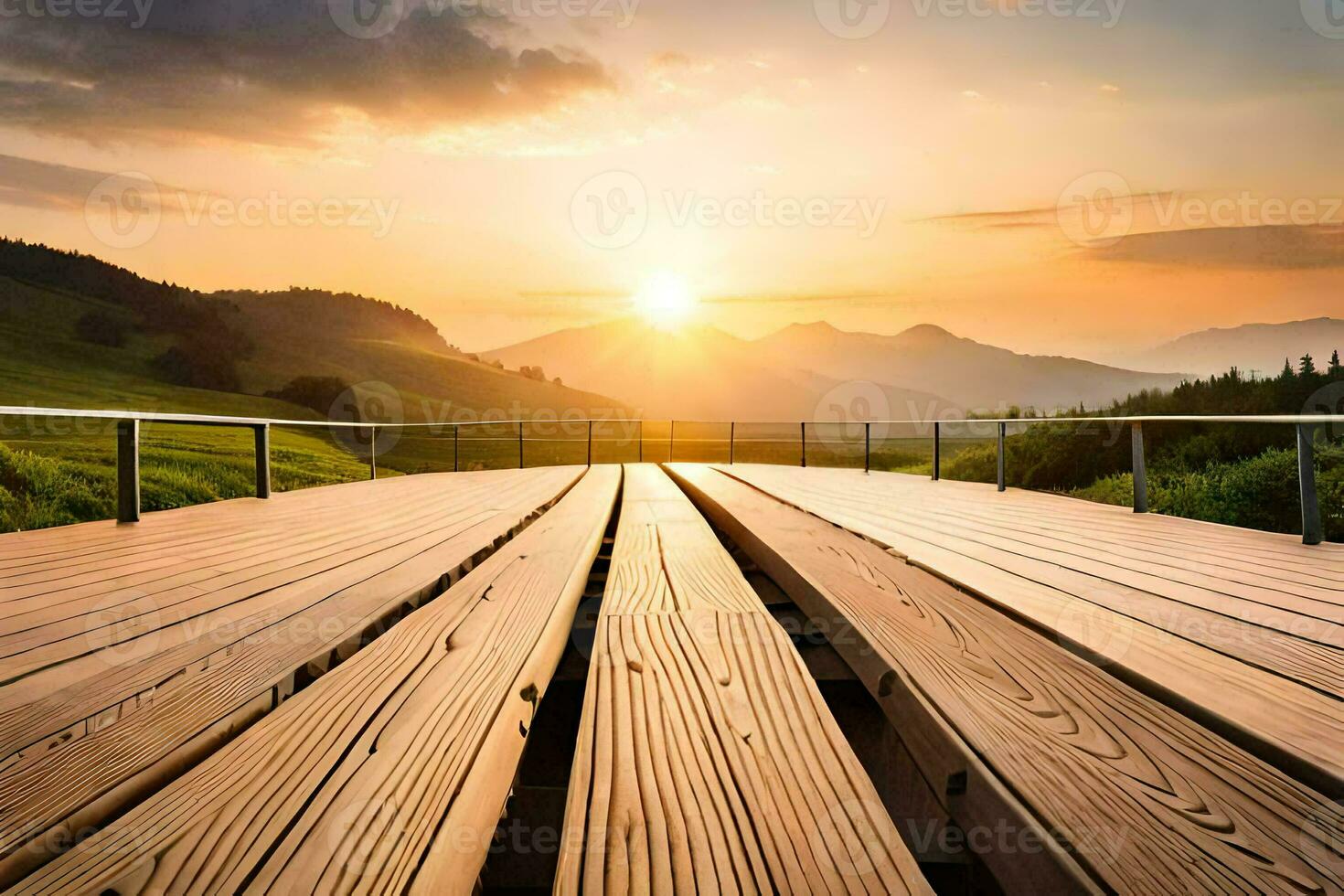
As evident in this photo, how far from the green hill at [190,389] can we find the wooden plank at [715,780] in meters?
13.3

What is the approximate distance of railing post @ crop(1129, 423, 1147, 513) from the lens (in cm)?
424

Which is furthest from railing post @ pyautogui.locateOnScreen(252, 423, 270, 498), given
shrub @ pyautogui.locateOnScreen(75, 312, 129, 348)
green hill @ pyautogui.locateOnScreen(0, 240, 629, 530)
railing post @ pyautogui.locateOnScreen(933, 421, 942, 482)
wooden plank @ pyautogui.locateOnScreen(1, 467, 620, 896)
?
shrub @ pyautogui.locateOnScreen(75, 312, 129, 348)

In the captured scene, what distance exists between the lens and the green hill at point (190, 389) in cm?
1872

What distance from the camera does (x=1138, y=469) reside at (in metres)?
4.30

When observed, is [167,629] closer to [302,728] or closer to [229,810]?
[302,728]

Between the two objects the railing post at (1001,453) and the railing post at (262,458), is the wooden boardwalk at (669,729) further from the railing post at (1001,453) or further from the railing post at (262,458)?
the railing post at (1001,453)

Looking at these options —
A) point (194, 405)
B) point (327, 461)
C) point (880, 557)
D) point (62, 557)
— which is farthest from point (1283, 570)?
point (194, 405)

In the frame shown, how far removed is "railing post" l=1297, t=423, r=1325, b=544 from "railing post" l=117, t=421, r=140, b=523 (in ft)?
18.0

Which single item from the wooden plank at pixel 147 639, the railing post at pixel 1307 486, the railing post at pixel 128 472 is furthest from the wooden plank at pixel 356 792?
the railing post at pixel 1307 486

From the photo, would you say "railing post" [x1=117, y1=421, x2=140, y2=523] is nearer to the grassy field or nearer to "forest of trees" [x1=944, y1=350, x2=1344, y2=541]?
the grassy field

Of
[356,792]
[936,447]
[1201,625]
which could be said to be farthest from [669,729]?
[936,447]

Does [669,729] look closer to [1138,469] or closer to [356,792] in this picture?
[356,792]

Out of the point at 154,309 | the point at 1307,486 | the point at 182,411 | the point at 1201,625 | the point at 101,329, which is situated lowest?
the point at 1201,625

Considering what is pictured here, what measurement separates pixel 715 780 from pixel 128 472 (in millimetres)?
4013
